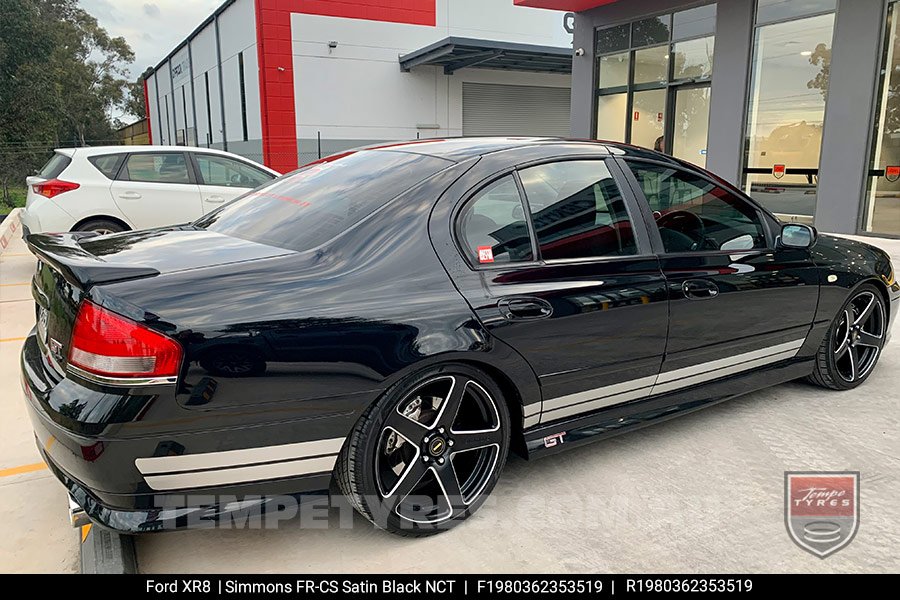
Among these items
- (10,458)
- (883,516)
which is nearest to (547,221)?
(883,516)

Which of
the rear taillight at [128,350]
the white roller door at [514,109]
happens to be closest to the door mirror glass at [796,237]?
the rear taillight at [128,350]

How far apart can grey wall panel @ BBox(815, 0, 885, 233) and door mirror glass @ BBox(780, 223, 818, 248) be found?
7.15m

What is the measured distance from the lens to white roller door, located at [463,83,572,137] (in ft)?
79.9

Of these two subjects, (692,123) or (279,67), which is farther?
(279,67)

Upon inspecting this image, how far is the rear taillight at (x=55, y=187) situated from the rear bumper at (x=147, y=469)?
5.79 meters

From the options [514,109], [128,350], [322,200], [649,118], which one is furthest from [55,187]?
[514,109]

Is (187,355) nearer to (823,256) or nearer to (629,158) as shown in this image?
(629,158)

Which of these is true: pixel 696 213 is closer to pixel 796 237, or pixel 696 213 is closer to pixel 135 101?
pixel 796 237

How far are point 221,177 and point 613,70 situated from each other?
9259mm

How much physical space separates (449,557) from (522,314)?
0.98 meters

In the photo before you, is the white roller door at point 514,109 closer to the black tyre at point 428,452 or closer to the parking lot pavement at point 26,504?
the parking lot pavement at point 26,504

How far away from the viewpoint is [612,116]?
14.2 m

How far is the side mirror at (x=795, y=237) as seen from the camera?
3688 mm

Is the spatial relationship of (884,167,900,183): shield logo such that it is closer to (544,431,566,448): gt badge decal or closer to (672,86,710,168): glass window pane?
(672,86,710,168): glass window pane
